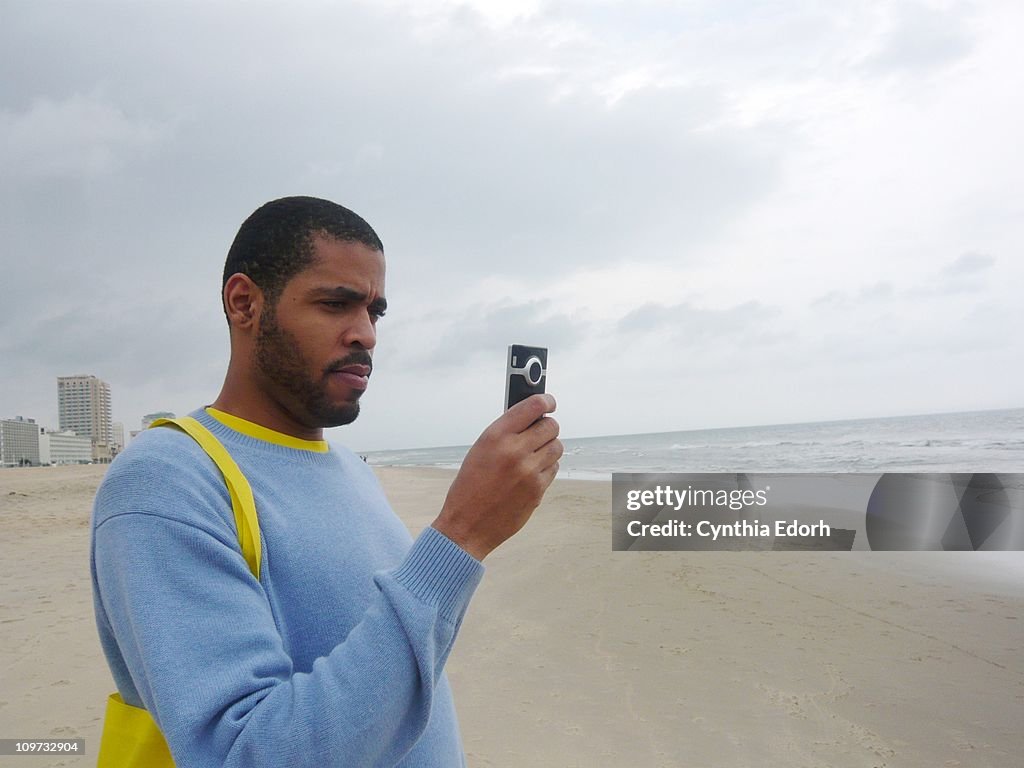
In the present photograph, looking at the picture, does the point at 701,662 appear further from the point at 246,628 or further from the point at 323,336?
the point at 246,628

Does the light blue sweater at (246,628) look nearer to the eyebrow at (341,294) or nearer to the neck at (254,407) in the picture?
the neck at (254,407)

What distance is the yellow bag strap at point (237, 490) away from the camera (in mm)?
1032

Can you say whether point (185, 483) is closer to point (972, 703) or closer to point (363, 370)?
point (363, 370)

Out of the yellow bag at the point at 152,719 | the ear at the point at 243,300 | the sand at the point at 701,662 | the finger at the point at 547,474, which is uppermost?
the ear at the point at 243,300

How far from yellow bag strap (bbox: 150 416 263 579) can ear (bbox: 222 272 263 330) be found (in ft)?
0.72

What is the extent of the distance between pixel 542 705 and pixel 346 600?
14.2 feet

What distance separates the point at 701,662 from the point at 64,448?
117594mm

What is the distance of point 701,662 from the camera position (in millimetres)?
5832

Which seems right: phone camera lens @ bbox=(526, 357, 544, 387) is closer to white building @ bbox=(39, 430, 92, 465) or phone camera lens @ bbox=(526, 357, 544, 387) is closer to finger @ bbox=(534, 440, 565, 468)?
finger @ bbox=(534, 440, 565, 468)

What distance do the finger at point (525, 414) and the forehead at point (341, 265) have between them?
1.39 feet

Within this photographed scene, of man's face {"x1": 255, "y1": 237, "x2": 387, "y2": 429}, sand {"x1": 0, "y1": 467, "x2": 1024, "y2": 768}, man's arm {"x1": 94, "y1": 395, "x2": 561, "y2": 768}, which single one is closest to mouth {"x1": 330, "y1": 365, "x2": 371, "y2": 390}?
man's face {"x1": 255, "y1": 237, "x2": 387, "y2": 429}

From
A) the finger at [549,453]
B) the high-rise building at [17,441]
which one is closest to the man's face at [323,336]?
the finger at [549,453]

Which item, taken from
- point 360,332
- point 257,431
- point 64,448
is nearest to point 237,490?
point 257,431

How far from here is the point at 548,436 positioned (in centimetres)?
103
